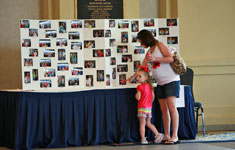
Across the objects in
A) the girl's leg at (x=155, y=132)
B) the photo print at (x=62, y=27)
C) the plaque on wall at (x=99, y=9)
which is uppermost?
the plaque on wall at (x=99, y=9)

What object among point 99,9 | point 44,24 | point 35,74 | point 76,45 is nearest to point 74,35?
point 76,45

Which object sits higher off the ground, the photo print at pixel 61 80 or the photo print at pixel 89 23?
the photo print at pixel 89 23

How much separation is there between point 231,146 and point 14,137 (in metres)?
2.91

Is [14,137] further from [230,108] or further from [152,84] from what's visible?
[230,108]

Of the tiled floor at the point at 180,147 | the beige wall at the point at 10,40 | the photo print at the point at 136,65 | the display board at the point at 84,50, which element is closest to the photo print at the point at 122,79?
the display board at the point at 84,50

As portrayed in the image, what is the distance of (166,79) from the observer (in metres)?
5.50

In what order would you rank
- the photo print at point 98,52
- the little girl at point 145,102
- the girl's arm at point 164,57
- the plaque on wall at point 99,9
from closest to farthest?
the girl's arm at point 164,57, the little girl at point 145,102, the photo print at point 98,52, the plaque on wall at point 99,9

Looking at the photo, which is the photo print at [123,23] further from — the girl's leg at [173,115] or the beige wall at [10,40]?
the beige wall at [10,40]

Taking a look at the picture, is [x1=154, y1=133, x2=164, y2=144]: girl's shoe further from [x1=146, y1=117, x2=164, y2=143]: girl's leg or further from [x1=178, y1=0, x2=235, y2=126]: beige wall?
[x1=178, y1=0, x2=235, y2=126]: beige wall

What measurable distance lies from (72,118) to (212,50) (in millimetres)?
3222

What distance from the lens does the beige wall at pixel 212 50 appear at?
7.35 metres

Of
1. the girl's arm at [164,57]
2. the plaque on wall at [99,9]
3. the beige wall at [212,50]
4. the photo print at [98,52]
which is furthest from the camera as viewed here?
the beige wall at [212,50]

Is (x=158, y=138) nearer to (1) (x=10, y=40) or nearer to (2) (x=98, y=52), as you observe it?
(2) (x=98, y=52)

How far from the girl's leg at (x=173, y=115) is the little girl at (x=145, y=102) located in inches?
7.8
